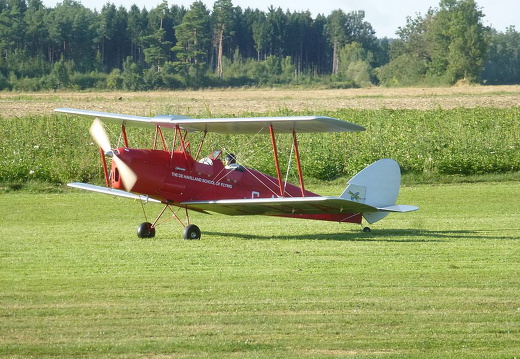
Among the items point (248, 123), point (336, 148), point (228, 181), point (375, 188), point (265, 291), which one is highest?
point (248, 123)

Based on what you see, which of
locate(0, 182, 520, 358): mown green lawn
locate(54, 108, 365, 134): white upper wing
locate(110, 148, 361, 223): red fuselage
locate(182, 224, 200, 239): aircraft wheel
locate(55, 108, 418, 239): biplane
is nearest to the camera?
locate(0, 182, 520, 358): mown green lawn

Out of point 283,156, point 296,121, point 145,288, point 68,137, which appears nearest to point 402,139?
point 283,156

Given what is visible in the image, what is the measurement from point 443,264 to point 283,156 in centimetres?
1423

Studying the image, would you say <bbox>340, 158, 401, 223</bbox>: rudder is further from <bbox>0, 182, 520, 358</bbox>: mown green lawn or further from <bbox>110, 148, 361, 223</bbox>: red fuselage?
<bbox>110, 148, 361, 223</bbox>: red fuselage

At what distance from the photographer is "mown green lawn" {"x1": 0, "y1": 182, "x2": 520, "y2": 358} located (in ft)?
22.4

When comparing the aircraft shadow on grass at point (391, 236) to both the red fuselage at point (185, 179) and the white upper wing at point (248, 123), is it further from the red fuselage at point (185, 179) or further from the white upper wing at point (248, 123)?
the white upper wing at point (248, 123)

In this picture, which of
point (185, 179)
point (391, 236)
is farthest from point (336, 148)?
point (185, 179)

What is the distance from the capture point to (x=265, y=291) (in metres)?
8.94

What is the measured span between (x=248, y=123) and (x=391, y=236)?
3118mm

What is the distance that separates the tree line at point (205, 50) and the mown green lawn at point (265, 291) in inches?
1941

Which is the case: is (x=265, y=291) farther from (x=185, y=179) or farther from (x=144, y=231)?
(x=144, y=231)

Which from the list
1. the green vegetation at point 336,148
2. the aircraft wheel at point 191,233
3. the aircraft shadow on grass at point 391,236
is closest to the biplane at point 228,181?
the aircraft wheel at point 191,233

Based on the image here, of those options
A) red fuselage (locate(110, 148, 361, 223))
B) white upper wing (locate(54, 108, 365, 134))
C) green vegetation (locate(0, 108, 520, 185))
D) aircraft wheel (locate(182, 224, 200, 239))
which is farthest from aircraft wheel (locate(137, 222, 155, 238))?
green vegetation (locate(0, 108, 520, 185))

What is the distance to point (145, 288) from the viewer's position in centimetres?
913
